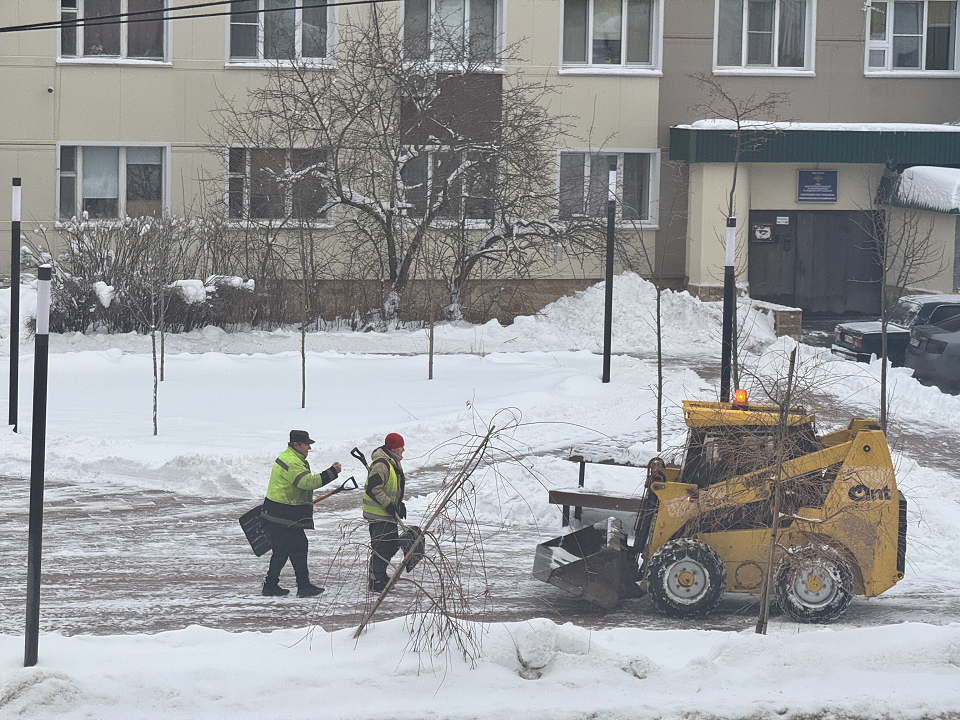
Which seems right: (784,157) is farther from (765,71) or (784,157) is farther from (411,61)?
(411,61)

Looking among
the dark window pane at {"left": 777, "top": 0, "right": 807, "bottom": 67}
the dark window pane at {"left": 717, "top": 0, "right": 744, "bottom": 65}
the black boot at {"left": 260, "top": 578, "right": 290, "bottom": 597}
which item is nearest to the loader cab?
the black boot at {"left": 260, "top": 578, "right": 290, "bottom": 597}

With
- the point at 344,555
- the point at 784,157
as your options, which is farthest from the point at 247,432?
the point at 784,157

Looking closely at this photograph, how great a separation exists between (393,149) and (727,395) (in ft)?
39.2

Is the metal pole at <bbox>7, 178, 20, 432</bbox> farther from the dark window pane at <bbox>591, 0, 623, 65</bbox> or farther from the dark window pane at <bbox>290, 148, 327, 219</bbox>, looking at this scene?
the dark window pane at <bbox>591, 0, 623, 65</bbox>

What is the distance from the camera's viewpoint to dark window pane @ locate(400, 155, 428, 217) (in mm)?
25125

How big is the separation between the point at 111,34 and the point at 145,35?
0.67m

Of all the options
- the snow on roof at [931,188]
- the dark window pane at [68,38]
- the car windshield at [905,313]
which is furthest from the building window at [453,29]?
the car windshield at [905,313]

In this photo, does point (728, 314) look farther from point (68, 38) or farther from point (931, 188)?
point (68, 38)

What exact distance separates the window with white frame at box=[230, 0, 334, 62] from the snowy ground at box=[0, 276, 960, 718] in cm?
693

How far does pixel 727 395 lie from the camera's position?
14602 millimetres

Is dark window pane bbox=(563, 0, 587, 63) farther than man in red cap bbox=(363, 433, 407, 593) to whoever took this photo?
Yes

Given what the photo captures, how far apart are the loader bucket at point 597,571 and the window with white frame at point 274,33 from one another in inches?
716

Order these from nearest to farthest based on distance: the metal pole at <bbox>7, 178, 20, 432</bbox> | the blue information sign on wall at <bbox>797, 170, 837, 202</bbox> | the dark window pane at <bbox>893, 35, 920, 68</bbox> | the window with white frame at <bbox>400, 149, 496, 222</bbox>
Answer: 1. the metal pole at <bbox>7, 178, 20, 432</bbox>
2. the window with white frame at <bbox>400, 149, 496, 222</bbox>
3. the blue information sign on wall at <bbox>797, 170, 837, 202</bbox>
4. the dark window pane at <bbox>893, 35, 920, 68</bbox>

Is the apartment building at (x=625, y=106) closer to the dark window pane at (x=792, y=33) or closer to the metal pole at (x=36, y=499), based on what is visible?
the dark window pane at (x=792, y=33)
